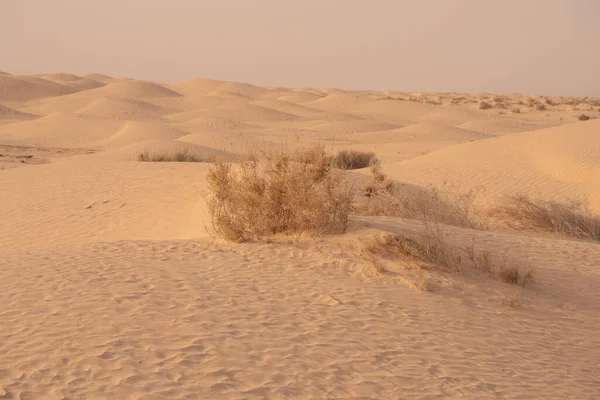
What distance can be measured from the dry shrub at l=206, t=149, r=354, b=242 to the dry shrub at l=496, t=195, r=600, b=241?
527 cm

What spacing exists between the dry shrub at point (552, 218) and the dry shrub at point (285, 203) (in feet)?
17.3

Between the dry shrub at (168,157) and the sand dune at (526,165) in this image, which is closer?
the sand dune at (526,165)

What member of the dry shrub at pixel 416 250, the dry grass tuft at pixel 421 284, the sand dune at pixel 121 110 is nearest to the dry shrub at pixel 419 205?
the dry shrub at pixel 416 250

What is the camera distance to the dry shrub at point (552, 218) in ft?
39.5

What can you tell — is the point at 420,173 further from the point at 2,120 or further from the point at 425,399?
the point at 2,120

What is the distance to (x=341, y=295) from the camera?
6.68 metres

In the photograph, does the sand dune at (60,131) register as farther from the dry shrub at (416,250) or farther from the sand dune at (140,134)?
the dry shrub at (416,250)

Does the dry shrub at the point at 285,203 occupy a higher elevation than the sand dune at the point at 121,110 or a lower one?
lower

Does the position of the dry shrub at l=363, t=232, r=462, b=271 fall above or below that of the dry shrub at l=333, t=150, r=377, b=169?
below

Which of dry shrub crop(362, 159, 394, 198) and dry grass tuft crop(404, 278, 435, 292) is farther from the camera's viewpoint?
dry shrub crop(362, 159, 394, 198)

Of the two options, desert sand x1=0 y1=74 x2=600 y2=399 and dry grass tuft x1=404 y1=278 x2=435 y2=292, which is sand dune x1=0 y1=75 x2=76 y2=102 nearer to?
desert sand x1=0 y1=74 x2=600 y2=399

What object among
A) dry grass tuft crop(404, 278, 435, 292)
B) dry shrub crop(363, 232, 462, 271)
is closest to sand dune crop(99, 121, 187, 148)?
dry shrub crop(363, 232, 462, 271)

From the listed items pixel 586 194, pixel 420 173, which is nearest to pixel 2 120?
pixel 420 173

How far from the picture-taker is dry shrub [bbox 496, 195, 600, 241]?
1205 centimetres
